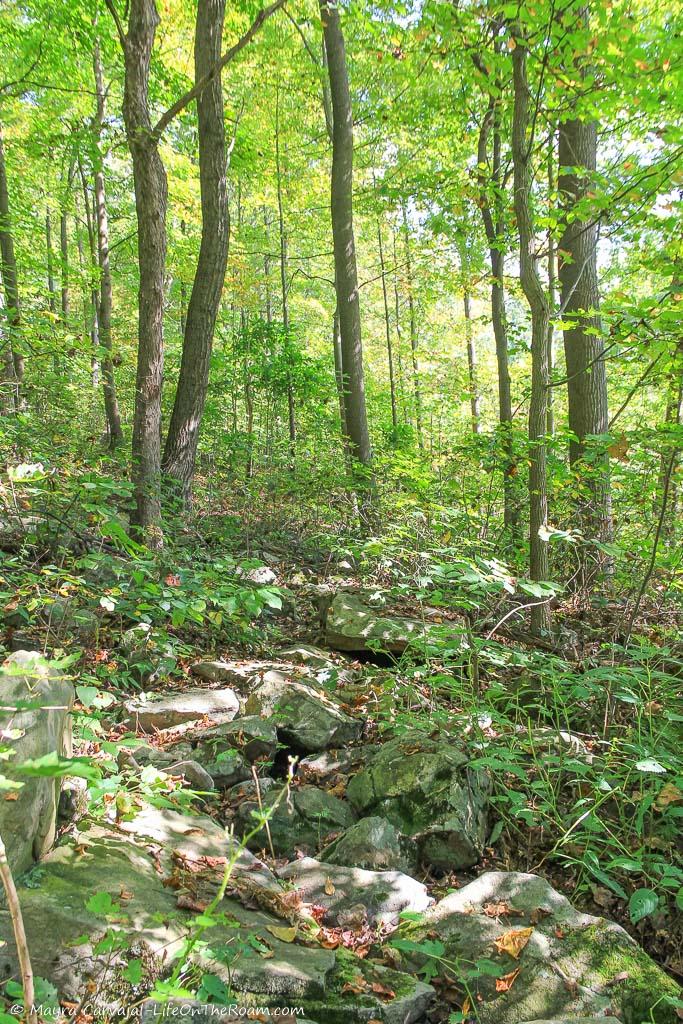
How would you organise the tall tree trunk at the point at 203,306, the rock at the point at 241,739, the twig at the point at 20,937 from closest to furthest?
1. the twig at the point at 20,937
2. the rock at the point at 241,739
3. the tall tree trunk at the point at 203,306

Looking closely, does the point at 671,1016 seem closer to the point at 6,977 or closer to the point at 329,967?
the point at 329,967

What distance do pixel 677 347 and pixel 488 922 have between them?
153 inches

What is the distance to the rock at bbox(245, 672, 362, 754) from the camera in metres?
4.12

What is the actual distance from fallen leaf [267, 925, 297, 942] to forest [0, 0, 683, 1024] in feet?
0.09

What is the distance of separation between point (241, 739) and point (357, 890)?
4.65ft

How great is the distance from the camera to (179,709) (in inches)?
165

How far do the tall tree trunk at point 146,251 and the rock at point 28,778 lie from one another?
3610 millimetres

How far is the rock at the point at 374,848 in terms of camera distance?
303cm

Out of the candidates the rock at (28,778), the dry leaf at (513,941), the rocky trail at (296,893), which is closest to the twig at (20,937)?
the rocky trail at (296,893)

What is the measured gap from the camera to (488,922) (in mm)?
2424

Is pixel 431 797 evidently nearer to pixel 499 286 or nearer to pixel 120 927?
pixel 120 927

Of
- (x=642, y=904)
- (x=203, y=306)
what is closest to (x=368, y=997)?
(x=642, y=904)

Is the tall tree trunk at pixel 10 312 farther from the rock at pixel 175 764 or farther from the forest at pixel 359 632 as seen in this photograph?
the rock at pixel 175 764

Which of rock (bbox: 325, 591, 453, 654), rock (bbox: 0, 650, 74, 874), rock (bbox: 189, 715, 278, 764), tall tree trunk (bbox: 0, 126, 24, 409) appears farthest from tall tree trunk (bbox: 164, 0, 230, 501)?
rock (bbox: 0, 650, 74, 874)
